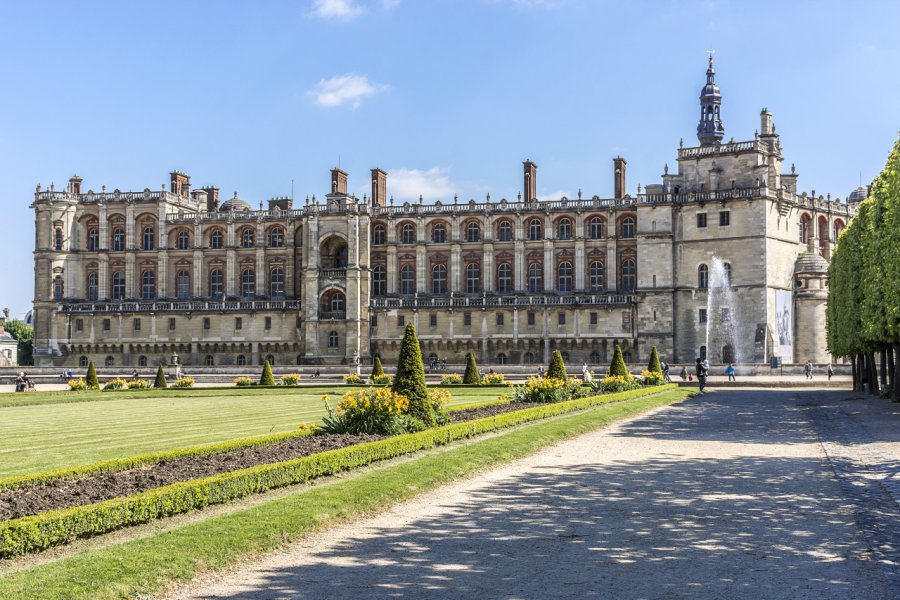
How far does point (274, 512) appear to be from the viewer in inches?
422

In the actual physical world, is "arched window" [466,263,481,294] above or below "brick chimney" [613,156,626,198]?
below

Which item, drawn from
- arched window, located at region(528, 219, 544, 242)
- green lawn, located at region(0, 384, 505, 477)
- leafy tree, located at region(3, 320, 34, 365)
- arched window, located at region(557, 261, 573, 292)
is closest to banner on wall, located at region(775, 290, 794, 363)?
arched window, located at region(557, 261, 573, 292)

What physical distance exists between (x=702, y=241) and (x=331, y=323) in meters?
26.7

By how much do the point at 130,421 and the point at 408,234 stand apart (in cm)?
5084

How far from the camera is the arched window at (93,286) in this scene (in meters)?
76.6

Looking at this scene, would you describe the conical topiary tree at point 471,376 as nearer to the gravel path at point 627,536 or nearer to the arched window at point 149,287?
the gravel path at point 627,536

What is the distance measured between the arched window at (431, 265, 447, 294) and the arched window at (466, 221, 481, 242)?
2981 mm

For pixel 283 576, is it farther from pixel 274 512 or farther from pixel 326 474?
pixel 326 474

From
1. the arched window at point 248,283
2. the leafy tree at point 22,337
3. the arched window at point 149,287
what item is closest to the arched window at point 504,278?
the arched window at point 248,283

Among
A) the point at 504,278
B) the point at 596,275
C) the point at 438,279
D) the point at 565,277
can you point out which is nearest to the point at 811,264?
the point at 596,275

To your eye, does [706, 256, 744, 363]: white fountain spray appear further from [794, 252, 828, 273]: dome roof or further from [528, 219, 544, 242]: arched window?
[528, 219, 544, 242]: arched window

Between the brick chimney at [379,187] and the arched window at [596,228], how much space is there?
1647 centimetres

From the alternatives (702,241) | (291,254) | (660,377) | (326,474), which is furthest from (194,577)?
(291,254)

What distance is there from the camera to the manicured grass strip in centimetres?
786
